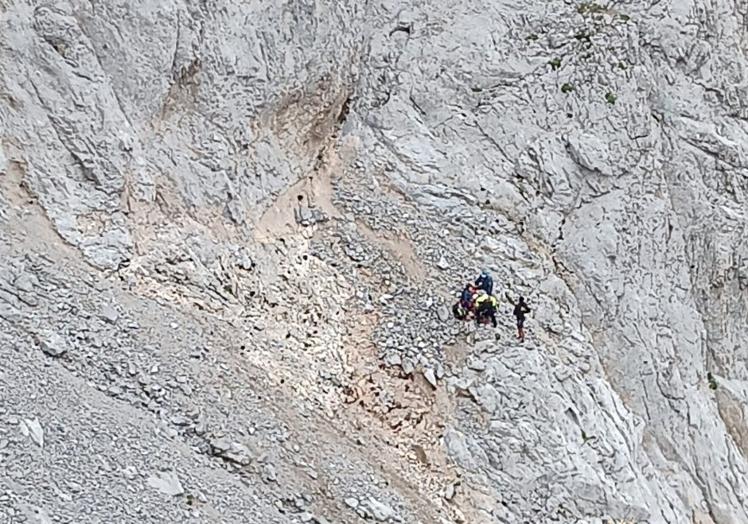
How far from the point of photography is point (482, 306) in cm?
1936

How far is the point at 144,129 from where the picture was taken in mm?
19453

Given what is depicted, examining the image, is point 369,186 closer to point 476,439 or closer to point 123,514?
point 476,439

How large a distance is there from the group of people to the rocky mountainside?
340 mm

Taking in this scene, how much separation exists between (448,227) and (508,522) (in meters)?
7.51

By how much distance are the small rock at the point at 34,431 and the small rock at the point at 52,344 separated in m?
1.73

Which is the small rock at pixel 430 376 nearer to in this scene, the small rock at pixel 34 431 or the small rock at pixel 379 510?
the small rock at pixel 379 510

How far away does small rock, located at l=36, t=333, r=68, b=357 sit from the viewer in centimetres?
1538

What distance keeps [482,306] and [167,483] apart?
8260mm

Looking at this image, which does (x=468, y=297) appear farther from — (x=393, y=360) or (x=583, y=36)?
(x=583, y=36)

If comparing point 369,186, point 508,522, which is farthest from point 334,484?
point 369,186

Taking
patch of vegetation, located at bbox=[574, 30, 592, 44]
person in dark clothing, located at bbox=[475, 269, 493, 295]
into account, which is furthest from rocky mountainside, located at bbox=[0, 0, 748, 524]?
person in dark clothing, located at bbox=[475, 269, 493, 295]

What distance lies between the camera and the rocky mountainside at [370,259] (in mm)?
15828

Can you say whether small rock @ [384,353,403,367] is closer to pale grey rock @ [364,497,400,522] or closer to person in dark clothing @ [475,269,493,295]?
person in dark clothing @ [475,269,493,295]

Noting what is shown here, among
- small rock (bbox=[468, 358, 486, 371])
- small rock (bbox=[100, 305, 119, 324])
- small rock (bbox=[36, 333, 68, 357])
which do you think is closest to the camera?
small rock (bbox=[36, 333, 68, 357])
